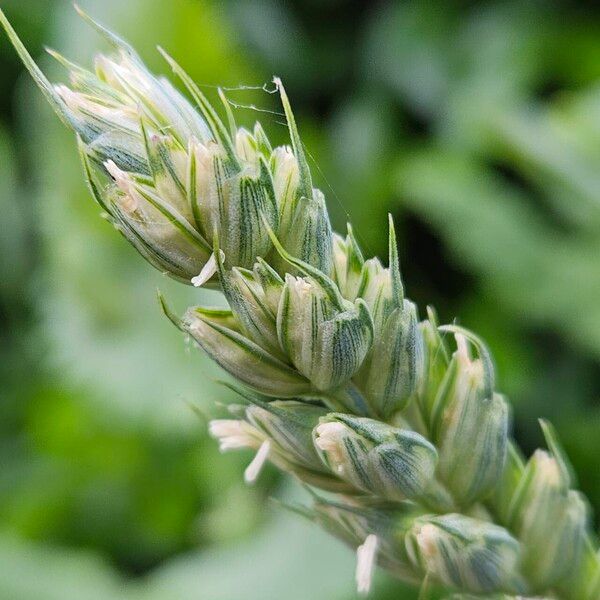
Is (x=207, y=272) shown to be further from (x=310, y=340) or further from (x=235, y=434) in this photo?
(x=235, y=434)

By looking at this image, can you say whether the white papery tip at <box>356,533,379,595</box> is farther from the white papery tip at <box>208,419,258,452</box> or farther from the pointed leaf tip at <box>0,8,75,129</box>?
the pointed leaf tip at <box>0,8,75,129</box>

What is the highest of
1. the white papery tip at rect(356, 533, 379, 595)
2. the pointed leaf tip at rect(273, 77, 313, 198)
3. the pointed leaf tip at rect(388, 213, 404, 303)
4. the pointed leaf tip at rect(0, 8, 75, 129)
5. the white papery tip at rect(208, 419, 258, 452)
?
the pointed leaf tip at rect(0, 8, 75, 129)

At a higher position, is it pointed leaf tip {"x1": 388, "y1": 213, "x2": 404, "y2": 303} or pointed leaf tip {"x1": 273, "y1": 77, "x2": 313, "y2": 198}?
pointed leaf tip {"x1": 273, "y1": 77, "x2": 313, "y2": 198}

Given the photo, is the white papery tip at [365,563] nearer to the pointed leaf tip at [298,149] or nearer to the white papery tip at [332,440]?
the white papery tip at [332,440]

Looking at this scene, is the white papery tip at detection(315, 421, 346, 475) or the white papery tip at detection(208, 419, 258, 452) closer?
the white papery tip at detection(315, 421, 346, 475)

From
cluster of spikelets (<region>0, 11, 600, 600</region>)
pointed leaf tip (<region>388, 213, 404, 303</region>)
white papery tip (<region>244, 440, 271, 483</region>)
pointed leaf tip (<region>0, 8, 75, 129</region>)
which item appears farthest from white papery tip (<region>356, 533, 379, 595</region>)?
pointed leaf tip (<region>0, 8, 75, 129</region>)

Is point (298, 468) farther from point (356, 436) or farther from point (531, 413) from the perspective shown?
point (531, 413)

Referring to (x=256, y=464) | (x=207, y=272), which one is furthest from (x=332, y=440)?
(x=207, y=272)

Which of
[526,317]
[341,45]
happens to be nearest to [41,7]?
[341,45]
